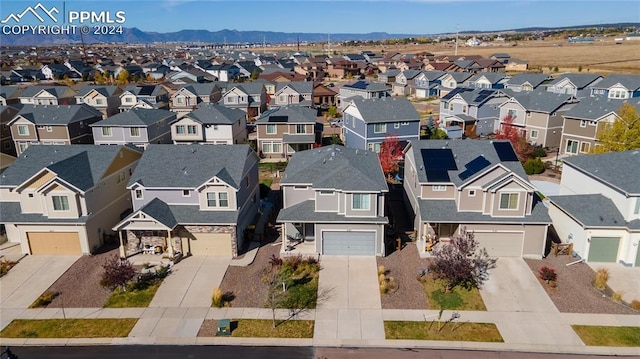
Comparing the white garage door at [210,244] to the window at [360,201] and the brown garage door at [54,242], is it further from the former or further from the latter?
the window at [360,201]

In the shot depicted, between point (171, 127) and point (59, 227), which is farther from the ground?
point (171, 127)

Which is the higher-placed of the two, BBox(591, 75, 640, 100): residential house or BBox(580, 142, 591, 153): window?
BBox(591, 75, 640, 100): residential house

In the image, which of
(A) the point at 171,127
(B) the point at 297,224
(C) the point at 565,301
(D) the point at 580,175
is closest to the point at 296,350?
(B) the point at 297,224

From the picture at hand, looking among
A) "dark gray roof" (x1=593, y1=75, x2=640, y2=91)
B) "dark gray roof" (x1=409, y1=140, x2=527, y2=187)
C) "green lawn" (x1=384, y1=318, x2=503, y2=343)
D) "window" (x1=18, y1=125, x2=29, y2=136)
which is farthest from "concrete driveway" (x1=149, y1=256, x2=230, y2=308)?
"dark gray roof" (x1=593, y1=75, x2=640, y2=91)

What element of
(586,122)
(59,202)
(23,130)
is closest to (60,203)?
(59,202)

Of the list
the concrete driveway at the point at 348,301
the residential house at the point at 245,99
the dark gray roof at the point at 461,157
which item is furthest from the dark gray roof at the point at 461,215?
the residential house at the point at 245,99

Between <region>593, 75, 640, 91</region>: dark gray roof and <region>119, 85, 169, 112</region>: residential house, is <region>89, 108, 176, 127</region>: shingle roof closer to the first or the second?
<region>119, 85, 169, 112</region>: residential house

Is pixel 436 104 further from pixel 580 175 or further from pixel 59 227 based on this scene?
pixel 59 227
